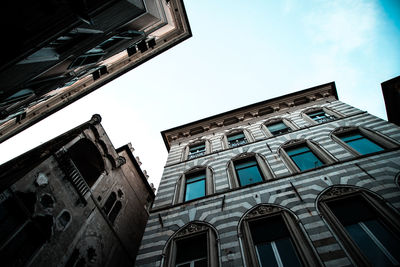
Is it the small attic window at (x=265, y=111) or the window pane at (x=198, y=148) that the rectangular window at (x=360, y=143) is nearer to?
the small attic window at (x=265, y=111)

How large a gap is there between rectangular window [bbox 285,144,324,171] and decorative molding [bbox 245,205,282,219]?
2755 millimetres

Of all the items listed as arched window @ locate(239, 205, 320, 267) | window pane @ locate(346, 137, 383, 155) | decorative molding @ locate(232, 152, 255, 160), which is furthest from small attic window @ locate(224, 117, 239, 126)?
arched window @ locate(239, 205, 320, 267)

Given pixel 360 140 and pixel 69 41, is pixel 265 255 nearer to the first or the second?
pixel 360 140

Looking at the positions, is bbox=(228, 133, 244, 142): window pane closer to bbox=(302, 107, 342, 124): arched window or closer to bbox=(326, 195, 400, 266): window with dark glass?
bbox=(302, 107, 342, 124): arched window

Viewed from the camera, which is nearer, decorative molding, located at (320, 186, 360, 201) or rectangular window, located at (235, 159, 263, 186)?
decorative molding, located at (320, 186, 360, 201)

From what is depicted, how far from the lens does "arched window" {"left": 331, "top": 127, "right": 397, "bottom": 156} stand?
8.68 meters

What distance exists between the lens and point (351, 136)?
399 inches

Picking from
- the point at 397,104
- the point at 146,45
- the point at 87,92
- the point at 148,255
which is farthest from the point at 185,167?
the point at 397,104

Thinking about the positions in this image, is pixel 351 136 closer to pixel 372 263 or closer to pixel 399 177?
pixel 399 177

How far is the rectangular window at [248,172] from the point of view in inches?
365

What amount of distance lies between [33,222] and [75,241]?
67.0 inches

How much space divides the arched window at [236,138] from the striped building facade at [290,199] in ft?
0.56

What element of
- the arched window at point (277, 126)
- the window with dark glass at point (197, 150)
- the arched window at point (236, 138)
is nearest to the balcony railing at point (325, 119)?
the arched window at point (277, 126)

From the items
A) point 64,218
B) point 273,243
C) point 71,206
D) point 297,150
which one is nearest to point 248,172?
point 297,150
